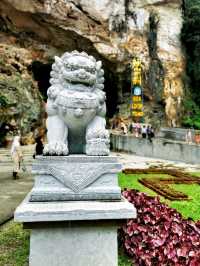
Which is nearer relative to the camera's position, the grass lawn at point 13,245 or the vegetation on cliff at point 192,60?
the grass lawn at point 13,245

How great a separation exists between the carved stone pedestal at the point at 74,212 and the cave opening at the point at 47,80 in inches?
789

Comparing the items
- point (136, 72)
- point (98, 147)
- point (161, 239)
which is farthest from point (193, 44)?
point (161, 239)

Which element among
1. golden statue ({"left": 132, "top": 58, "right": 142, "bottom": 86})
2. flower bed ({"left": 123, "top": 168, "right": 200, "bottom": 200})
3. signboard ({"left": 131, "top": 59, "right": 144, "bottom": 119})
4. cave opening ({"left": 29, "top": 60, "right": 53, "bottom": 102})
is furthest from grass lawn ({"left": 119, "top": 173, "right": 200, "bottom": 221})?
cave opening ({"left": 29, "top": 60, "right": 53, "bottom": 102})

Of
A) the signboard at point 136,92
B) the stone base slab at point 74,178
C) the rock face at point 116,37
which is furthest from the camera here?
the signboard at point 136,92

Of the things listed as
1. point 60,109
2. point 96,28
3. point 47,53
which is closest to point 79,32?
point 96,28

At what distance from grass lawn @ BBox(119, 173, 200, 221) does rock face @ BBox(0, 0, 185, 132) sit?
1441cm

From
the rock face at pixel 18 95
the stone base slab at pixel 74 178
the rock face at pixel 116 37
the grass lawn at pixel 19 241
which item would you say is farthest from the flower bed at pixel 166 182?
the rock face at pixel 116 37

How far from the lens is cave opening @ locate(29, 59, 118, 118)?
913 inches

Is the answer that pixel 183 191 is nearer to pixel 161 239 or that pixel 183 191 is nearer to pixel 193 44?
pixel 161 239

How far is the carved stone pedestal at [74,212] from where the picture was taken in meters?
2.92

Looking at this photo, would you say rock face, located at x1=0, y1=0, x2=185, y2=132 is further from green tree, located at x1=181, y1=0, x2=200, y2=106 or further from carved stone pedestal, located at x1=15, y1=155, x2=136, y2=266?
carved stone pedestal, located at x1=15, y1=155, x2=136, y2=266

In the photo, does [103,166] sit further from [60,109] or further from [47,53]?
[47,53]

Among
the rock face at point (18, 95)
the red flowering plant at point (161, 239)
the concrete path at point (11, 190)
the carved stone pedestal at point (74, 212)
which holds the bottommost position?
the concrete path at point (11, 190)

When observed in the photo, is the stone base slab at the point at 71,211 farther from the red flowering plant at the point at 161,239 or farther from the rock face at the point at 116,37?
the rock face at the point at 116,37
